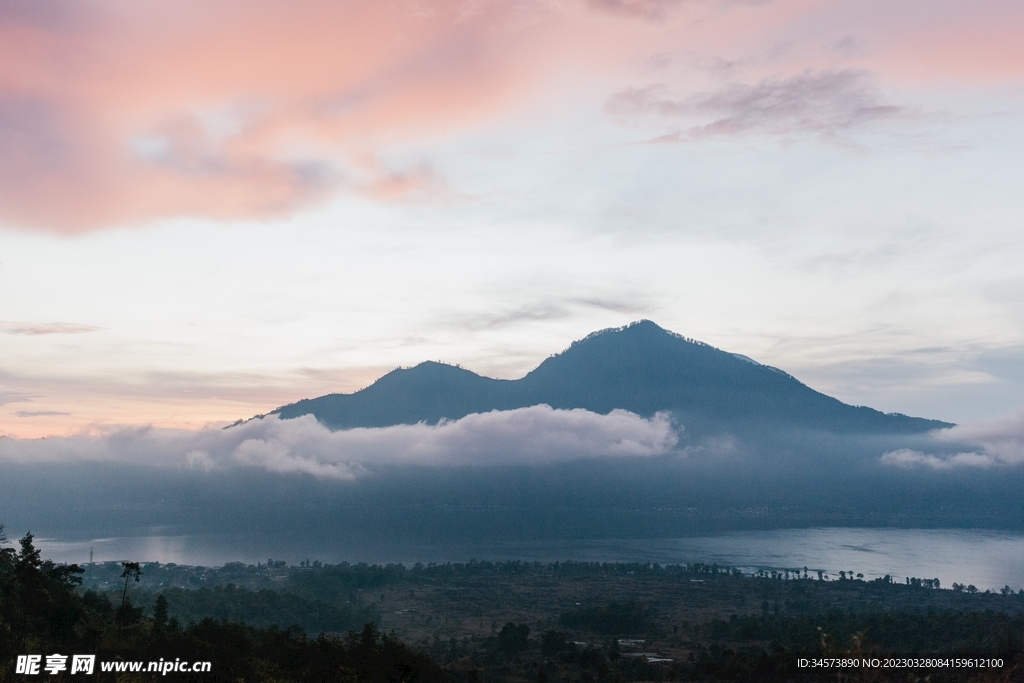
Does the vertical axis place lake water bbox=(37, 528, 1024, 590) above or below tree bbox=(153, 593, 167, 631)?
below

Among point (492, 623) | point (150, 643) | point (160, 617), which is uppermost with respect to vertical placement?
point (150, 643)

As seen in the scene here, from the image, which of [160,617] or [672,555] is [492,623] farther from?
[672,555]

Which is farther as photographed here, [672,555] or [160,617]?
[672,555]

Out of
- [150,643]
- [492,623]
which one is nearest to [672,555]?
[492,623]

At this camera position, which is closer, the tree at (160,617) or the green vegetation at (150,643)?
the green vegetation at (150,643)

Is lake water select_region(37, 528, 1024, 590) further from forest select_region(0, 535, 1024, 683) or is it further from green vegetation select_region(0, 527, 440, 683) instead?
green vegetation select_region(0, 527, 440, 683)

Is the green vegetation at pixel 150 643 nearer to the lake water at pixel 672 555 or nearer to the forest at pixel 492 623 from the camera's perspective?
the forest at pixel 492 623

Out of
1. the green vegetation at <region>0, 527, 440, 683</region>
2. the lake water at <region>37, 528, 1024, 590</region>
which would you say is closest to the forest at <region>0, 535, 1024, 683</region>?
the green vegetation at <region>0, 527, 440, 683</region>

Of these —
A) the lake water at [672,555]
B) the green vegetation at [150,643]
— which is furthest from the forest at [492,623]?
the lake water at [672,555]

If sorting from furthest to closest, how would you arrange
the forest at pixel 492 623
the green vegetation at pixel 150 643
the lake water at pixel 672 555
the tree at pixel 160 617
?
the lake water at pixel 672 555 < the tree at pixel 160 617 < the forest at pixel 492 623 < the green vegetation at pixel 150 643

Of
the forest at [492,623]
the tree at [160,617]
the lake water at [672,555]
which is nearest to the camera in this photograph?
the forest at [492,623]

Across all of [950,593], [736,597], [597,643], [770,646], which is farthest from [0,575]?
[950,593]

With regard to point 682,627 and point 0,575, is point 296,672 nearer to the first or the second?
point 0,575

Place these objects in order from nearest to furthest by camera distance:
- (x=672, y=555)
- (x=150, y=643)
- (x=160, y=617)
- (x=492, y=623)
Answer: (x=150, y=643), (x=160, y=617), (x=492, y=623), (x=672, y=555)
